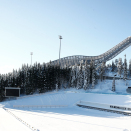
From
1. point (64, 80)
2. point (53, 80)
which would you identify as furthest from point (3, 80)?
Result: point (64, 80)

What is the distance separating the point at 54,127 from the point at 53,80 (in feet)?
87.0

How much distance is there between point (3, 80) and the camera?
38812mm

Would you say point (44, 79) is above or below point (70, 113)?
above

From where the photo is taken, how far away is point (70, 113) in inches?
981

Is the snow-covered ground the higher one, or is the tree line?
the tree line

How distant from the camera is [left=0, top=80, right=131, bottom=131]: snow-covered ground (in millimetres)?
17438

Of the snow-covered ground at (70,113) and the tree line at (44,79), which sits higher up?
the tree line at (44,79)

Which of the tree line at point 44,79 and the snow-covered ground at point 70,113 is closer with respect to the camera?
the snow-covered ground at point 70,113

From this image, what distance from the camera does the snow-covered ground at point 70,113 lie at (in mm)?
17438

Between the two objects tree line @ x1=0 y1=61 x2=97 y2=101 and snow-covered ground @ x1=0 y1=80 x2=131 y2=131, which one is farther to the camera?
tree line @ x1=0 y1=61 x2=97 y2=101

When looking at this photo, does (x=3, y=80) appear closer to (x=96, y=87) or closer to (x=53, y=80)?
(x=53, y=80)

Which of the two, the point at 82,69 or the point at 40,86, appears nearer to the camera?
→ the point at 40,86

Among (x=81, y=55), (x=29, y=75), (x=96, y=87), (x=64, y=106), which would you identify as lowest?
(x=64, y=106)

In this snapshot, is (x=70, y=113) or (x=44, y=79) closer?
(x=70, y=113)
